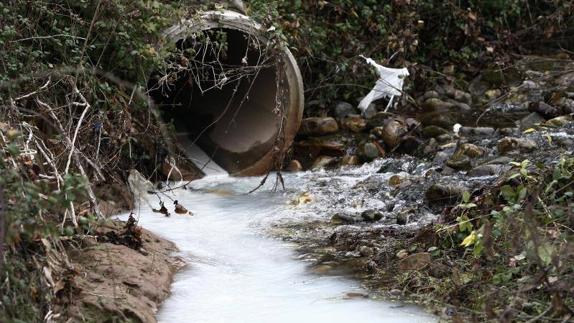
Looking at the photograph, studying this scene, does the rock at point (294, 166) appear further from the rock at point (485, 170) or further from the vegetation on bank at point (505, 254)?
the vegetation on bank at point (505, 254)

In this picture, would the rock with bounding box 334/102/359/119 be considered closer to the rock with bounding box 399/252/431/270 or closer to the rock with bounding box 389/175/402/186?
the rock with bounding box 389/175/402/186

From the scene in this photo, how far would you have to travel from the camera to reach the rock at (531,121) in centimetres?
790

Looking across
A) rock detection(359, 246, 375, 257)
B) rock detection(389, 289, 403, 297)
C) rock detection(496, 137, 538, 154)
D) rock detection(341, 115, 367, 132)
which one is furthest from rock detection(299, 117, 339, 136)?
rock detection(389, 289, 403, 297)

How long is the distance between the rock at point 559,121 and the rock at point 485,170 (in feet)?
4.00

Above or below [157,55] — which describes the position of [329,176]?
below

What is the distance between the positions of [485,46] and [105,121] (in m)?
5.16

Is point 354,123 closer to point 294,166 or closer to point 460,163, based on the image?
point 294,166

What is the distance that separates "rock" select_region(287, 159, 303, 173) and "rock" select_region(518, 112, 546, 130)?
6.58 feet

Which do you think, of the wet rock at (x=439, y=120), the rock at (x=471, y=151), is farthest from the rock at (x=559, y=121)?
the wet rock at (x=439, y=120)

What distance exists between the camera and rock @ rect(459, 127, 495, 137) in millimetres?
7818

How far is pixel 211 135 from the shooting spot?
28.7 feet

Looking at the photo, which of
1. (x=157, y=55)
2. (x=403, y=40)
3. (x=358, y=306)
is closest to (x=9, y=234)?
(x=358, y=306)

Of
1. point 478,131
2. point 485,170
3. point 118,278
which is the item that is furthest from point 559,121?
point 118,278

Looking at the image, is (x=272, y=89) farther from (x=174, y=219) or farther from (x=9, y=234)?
(x=9, y=234)
